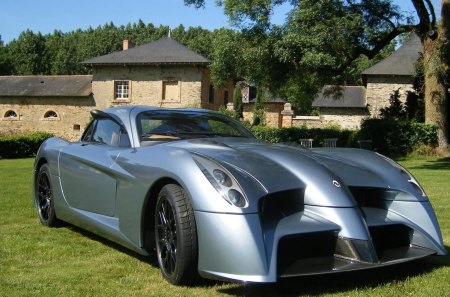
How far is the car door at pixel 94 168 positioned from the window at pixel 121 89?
39.3 meters

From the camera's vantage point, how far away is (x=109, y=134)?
16.6ft

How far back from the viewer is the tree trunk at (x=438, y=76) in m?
21.0

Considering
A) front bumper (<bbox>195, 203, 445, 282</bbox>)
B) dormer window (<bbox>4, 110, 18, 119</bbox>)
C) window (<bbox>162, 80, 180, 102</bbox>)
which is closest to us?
front bumper (<bbox>195, 203, 445, 282</bbox>)

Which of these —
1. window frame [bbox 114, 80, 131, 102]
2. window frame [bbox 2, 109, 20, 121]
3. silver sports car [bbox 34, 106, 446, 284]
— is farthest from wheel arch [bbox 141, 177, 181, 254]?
window frame [bbox 2, 109, 20, 121]

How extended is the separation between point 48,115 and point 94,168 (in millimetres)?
44515

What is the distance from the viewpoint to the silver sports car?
10.5ft

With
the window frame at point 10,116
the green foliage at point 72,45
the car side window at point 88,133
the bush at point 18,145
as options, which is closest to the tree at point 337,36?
the bush at point 18,145

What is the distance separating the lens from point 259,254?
310 centimetres

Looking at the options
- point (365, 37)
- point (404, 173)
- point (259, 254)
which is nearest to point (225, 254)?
point (259, 254)

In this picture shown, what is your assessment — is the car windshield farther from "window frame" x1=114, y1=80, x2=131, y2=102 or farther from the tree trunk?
"window frame" x1=114, y1=80, x2=131, y2=102

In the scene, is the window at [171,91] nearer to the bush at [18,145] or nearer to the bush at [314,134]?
the bush at [18,145]

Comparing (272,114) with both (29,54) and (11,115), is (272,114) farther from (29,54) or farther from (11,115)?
(29,54)

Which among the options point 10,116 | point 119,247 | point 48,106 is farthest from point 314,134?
point 10,116

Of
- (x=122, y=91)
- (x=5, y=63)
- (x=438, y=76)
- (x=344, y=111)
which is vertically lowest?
(x=344, y=111)
